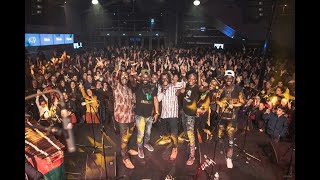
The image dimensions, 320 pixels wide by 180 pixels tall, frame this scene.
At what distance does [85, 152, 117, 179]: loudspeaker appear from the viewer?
5.31m

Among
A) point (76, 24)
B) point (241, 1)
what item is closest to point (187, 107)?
point (241, 1)

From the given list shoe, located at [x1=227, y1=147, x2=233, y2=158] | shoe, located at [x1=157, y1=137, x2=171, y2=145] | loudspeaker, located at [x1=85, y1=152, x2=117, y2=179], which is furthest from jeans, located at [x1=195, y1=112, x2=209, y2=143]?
loudspeaker, located at [x1=85, y1=152, x2=117, y2=179]

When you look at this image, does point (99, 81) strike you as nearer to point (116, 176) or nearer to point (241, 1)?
point (116, 176)

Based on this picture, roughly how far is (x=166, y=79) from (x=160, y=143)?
203 cm

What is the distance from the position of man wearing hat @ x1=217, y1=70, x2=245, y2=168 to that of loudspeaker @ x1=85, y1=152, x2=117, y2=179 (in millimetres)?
2630

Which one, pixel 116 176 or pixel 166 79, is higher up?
pixel 166 79

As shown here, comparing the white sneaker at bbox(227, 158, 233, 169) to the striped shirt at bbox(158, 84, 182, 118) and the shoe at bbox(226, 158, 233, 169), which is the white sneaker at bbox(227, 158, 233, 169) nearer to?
the shoe at bbox(226, 158, 233, 169)

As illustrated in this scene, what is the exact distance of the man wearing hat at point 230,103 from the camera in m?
5.60

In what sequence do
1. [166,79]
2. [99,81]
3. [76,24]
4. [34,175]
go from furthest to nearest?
[76,24], [99,81], [166,79], [34,175]

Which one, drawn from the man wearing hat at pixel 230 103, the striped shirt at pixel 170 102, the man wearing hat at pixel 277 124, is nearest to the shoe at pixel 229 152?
the man wearing hat at pixel 230 103

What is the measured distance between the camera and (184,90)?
230 inches

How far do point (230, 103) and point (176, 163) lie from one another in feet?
6.19

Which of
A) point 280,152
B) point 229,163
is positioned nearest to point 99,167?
point 229,163

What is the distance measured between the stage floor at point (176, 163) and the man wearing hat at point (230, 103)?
0.43 m
